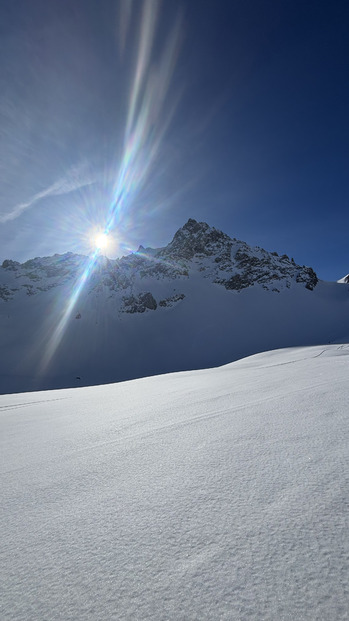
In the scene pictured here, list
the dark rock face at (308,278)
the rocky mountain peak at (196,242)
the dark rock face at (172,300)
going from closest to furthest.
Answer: the dark rock face at (172,300)
the dark rock face at (308,278)
the rocky mountain peak at (196,242)

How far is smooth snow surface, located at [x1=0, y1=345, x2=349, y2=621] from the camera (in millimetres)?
751

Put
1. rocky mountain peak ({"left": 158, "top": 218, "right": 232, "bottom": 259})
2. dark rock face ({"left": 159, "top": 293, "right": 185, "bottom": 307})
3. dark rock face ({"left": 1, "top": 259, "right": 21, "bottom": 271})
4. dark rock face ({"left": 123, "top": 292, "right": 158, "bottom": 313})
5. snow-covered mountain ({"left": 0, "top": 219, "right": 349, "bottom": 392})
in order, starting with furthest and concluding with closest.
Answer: dark rock face ({"left": 1, "top": 259, "right": 21, "bottom": 271})
rocky mountain peak ({"left": 158, "top": 218, "right": 232, "bottom": 259})
dark rock face ({"left": 159, "top": 293, "right": 185, "bottom": 307})
dark rock face ({"left": 123, "top": 292, "right": 158, "bottom": 313})
snow-covered mountain ({"left": 0, "top": 219, "right": 349, "bottom": 392})

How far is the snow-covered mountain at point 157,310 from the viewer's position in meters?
38.4

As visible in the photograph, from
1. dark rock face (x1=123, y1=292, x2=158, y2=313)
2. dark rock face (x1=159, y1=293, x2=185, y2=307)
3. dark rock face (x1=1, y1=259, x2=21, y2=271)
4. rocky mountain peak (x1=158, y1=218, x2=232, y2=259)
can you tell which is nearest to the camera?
dark rock face (x1=123, y1=292, x2=158, y2=313)

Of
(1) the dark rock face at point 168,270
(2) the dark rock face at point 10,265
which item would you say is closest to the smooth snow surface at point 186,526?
(1) the dark rock face at point 168,270

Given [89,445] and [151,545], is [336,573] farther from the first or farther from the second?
[89,445]

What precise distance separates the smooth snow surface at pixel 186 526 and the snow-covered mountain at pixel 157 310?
32.7 meters

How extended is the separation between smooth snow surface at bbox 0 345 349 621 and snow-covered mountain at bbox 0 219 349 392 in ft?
107

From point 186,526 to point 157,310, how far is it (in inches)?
2117

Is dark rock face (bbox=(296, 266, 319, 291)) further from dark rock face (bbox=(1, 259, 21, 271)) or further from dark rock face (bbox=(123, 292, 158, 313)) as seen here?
dark rock face (bbox=(1, 259, 21, 271))

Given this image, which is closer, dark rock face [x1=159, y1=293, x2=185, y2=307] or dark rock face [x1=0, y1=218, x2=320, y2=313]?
dark rock face [x1=159, y1=293, x2=185, y2=307]

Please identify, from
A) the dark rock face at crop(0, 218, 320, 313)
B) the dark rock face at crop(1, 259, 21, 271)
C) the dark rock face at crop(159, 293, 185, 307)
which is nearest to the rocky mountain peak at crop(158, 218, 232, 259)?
the dark rock face at crop(0, 218, 320, 313)

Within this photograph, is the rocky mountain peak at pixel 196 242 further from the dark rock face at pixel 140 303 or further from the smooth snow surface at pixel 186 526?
the smooth snow surface at pixel 186 526

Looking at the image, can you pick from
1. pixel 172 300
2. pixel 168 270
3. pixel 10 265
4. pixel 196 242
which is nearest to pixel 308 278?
pixel 196 242
